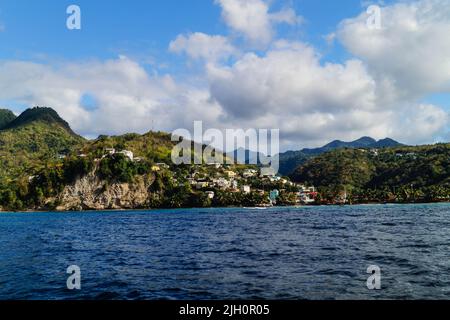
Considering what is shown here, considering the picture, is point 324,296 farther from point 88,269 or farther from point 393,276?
point 88,269

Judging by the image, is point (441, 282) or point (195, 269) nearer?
point (441, 282)

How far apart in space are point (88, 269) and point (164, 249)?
36.3 ft

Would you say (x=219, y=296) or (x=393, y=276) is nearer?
(x=219, y=296)
